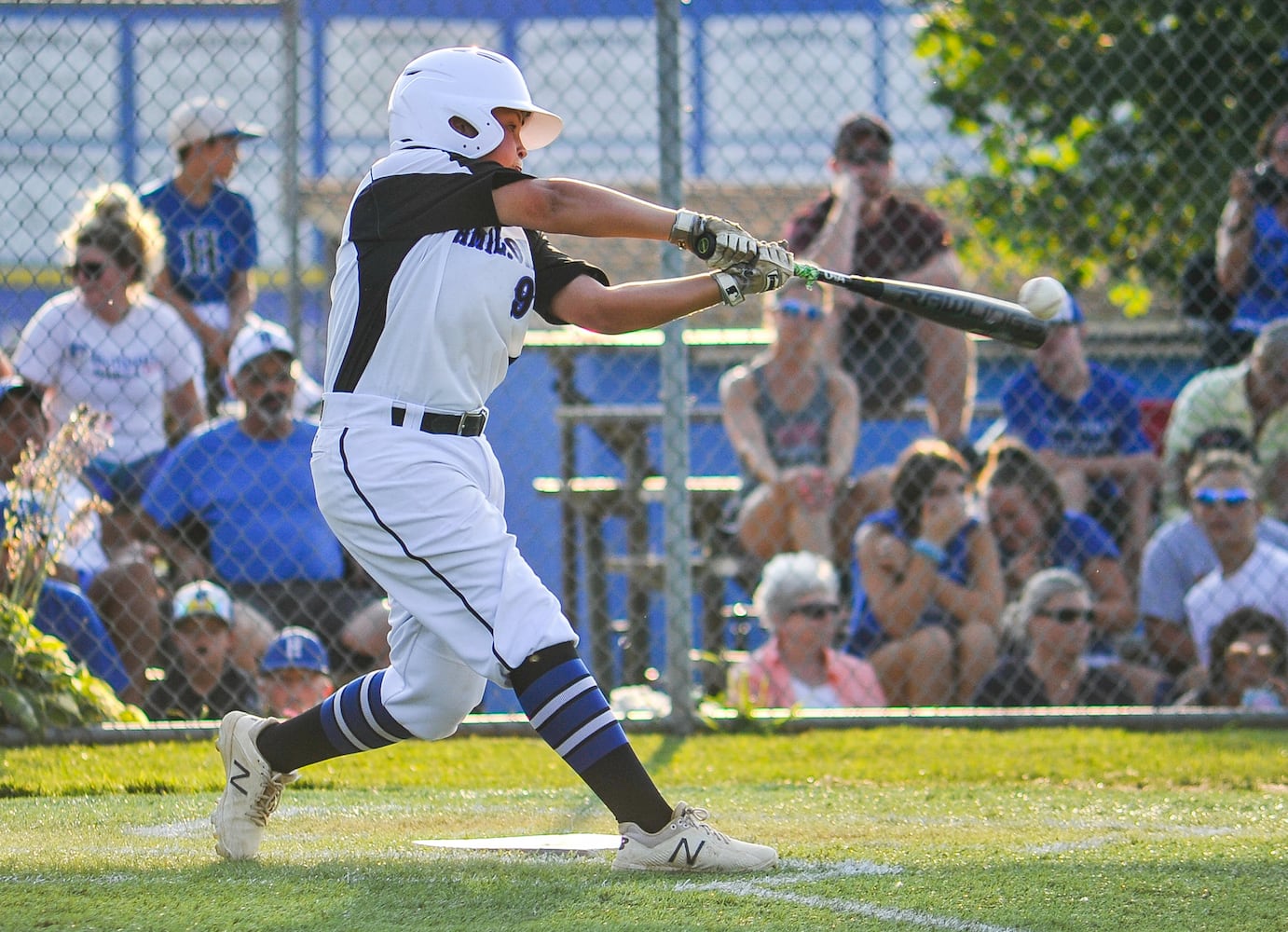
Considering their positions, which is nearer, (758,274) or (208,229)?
(758,274)

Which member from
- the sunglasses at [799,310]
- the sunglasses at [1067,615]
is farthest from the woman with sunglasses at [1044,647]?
the sunglasses at [799,310]

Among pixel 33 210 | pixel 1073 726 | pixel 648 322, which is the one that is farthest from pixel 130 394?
pixel 1073 726

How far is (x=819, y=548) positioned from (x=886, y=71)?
2128 mm

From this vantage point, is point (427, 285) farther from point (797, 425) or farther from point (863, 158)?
point (863, 158)

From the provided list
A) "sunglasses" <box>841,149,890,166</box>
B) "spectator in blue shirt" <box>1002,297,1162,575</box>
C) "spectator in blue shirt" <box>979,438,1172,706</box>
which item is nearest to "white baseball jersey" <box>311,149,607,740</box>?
"spectator in blue shirt" <box>979,438,1172,706</box>

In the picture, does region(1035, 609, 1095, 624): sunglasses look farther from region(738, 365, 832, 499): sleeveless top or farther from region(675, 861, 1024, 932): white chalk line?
region(675, 861, 1024, 932): white chalk line

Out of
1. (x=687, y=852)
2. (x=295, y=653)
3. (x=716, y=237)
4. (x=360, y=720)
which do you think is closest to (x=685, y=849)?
(x=687, y=852)

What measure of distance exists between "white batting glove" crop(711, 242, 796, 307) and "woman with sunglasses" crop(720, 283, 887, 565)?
3.01 m

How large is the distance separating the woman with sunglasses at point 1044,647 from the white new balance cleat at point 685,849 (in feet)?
9.37

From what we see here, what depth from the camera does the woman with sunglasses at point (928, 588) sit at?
609 centimetres

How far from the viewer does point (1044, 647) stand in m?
6.10

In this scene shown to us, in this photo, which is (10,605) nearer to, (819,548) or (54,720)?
(54,720)

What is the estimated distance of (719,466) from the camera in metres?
8.78

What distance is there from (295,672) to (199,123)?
2.38 m
